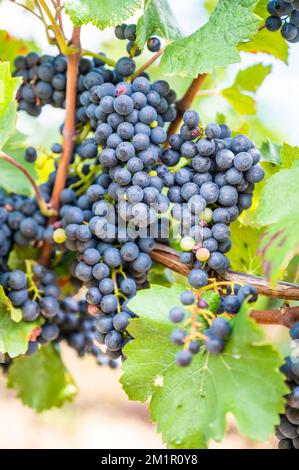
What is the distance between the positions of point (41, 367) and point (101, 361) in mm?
133

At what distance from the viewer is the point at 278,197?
870 millimetres

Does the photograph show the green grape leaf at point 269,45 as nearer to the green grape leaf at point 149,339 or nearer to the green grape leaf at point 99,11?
the green grape leaf at point 99,11

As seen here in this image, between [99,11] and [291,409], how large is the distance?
0.62 meters

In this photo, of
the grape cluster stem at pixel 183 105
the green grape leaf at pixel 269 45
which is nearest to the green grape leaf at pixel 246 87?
the green grape leaf at pixel 269 45

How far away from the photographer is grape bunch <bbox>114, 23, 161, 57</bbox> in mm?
967

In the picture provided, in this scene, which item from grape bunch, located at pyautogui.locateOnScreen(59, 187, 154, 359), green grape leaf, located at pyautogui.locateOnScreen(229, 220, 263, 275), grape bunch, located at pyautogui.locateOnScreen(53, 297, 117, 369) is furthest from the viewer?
grape bunch, located at pyautogui.locateOnScreen(53, 297, 117, 369)

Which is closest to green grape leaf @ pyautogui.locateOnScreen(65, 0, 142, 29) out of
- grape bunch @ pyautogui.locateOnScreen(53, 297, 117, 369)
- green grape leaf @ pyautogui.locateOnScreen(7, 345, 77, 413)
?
grape bunch @ pyautogui.locateOnScreen(53, 297, 117, 369)

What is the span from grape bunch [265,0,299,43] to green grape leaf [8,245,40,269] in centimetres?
58

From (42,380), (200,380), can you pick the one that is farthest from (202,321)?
(42,380)

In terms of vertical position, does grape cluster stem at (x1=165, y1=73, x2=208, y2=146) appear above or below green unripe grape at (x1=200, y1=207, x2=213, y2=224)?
above

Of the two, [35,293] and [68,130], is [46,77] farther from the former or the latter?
[35,293]

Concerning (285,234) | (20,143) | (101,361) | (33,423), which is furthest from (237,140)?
(33,423)

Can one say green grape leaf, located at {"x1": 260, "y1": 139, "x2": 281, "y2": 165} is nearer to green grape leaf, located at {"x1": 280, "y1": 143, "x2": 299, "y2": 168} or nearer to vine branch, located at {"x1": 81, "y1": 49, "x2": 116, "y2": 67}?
green grape leaf, located at {"x1": 280, "y1": 143, "x2": 299, "y2": 168}

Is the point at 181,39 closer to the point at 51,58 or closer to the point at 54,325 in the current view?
the point at 51,58
